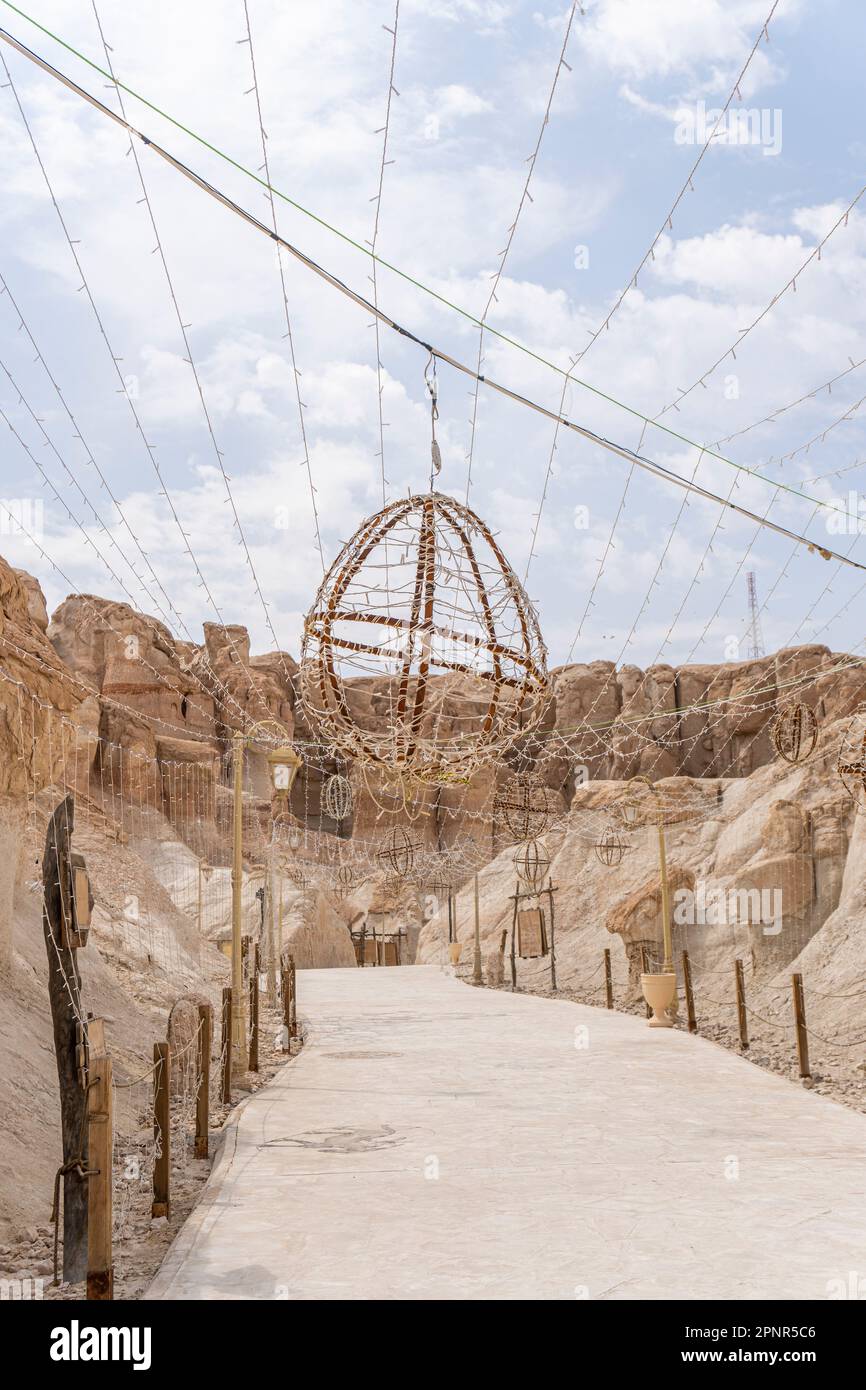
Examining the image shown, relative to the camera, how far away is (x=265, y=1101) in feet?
31.7

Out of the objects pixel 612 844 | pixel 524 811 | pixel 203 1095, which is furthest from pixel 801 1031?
pixel 612 844

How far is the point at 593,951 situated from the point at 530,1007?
22.1 ft

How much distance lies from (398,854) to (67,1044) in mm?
27214

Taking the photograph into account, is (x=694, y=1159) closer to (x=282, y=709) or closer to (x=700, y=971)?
(x=700, y=971)

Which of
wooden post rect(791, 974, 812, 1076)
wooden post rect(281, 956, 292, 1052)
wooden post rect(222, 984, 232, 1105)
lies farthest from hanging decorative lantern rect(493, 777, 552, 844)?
wooden post rect(222, 984, 232, 1105)

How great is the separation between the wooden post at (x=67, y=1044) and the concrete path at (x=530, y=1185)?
1.79ft

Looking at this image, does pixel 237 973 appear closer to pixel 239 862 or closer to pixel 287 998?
pixel 239 862

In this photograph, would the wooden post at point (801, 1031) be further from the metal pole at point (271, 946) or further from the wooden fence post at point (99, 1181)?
the metal pole at point (271, 946)

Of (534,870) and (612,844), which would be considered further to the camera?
(534,870)

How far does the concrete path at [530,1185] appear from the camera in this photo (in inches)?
189

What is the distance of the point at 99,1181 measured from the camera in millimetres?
4762

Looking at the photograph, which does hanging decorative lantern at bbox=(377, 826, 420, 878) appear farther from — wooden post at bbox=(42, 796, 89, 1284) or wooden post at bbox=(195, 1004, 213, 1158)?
wooden post at bbox=(42, 796, 89, 1284)

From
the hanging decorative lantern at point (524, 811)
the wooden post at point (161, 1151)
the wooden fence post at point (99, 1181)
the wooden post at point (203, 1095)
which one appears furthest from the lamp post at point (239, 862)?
the hanging decorative lantern at point (524, 811)

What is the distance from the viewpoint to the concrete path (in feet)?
15.8
